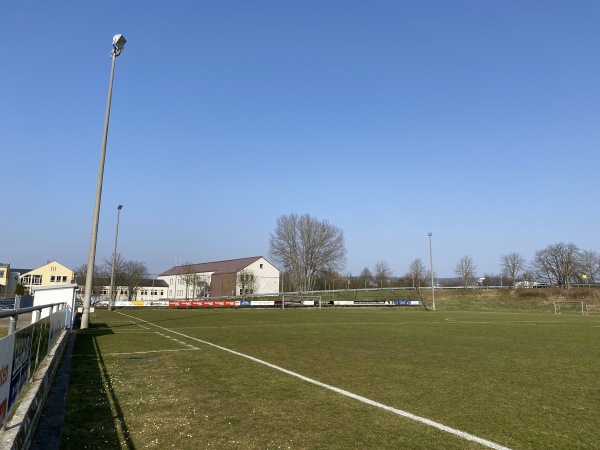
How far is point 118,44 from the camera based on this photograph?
20688 mm

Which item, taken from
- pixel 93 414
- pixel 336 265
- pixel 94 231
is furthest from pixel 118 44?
pixel 336 265

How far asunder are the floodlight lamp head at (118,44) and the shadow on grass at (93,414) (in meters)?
17.0

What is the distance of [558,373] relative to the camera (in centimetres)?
917

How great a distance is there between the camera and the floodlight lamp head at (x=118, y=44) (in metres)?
20.4

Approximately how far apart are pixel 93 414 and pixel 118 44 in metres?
20.1

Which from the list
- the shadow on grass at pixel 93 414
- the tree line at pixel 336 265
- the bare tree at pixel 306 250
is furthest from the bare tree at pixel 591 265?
the shadow on grass at pixel 93 414

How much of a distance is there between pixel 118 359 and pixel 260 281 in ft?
309

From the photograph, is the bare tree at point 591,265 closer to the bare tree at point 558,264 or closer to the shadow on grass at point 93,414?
the bare tree at point 558,264

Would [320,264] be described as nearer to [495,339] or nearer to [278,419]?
[495,339]

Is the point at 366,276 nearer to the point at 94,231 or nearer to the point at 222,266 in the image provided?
the point at 222,266

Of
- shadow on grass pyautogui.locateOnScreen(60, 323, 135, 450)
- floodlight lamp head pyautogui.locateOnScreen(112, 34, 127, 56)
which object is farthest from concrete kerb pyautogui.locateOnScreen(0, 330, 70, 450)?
floodlight lamp head pyautogui.locateOnScreen(112, 34, 127, 56)

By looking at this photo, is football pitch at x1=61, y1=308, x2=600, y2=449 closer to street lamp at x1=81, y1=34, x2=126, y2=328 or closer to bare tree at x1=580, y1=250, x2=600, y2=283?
street lamp at x1=81, y1=34, x2=126, y2=328

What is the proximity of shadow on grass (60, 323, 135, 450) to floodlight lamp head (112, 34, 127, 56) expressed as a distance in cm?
1698

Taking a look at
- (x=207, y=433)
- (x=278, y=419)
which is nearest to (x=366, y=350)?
(x=278, y=419)
